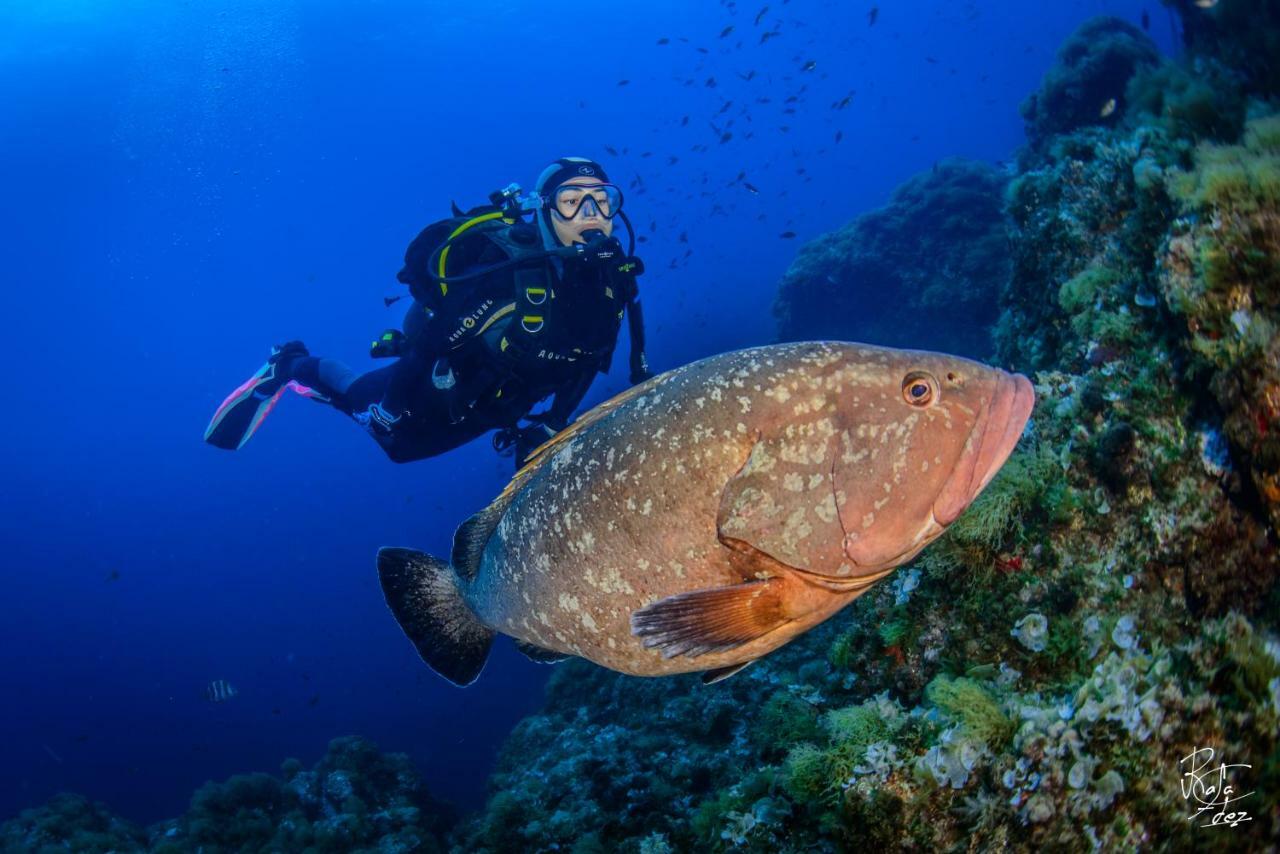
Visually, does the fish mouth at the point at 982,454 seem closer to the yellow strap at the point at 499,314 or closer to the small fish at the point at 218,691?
the yellow strap at the point at 499,314

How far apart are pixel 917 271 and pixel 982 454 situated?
1734 cm

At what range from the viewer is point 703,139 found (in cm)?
13525

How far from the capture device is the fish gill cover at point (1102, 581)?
1836mm

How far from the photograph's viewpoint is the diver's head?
6.79 m

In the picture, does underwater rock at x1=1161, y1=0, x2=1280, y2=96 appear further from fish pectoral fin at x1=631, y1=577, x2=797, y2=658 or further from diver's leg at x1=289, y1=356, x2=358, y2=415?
diver's leg at x1=289, y1=356, x2=358, y2=415

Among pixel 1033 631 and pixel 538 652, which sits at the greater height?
pixel 538 652

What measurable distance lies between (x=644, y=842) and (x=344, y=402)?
290 inches

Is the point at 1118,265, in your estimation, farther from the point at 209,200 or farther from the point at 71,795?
the point at 209,200

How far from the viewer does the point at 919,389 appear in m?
2.29

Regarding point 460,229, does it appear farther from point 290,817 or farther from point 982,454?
point 290,817

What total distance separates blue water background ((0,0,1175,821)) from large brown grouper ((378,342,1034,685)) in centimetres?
1087

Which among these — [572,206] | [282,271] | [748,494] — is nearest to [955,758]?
[748,494]

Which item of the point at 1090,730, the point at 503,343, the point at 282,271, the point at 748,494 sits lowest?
the point at 1090,730

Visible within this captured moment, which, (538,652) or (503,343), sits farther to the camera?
(503,343)
